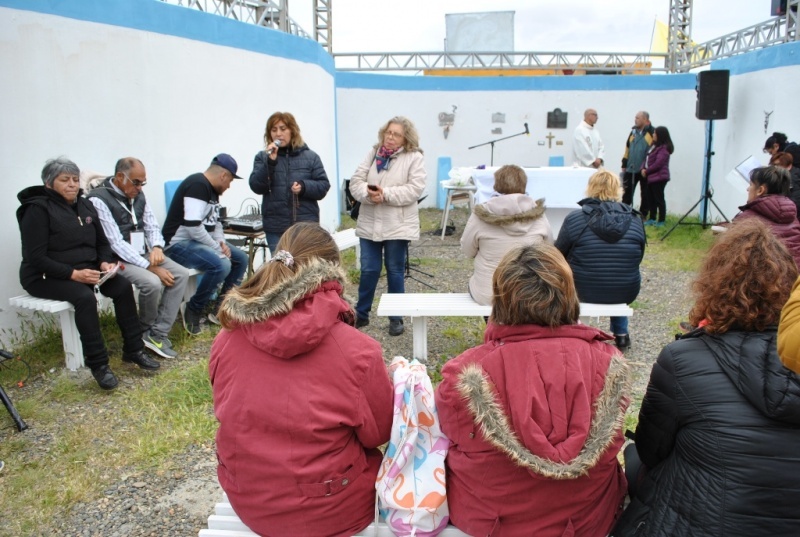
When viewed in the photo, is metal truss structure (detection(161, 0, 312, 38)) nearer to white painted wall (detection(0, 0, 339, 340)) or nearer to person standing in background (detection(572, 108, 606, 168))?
white painted wall (detection(0, 0, 339, 340))

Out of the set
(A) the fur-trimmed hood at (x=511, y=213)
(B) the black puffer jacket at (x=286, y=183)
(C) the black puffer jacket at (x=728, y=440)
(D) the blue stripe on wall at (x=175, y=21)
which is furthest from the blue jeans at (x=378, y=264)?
(C) the black puffer jacket at (x=728, y=440)

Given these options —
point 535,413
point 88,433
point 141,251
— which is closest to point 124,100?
point 141,251

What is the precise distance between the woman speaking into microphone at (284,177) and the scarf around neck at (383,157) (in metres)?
0.49

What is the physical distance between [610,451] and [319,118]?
738 cm

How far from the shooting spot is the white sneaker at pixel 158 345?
4480mm

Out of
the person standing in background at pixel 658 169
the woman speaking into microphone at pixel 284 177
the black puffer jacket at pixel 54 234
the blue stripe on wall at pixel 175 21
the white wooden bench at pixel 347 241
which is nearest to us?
the black puffer jacket at pixel 54 234

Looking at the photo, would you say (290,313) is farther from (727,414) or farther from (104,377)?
(104,377)

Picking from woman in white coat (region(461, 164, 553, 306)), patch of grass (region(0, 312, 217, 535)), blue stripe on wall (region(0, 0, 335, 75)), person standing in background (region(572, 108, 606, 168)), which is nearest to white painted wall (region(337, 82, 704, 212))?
person standing in background (region(572, 108, 606, 168))

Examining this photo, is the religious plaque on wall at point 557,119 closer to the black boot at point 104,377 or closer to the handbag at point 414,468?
the black boot at point 104,377

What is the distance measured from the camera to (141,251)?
4.64m

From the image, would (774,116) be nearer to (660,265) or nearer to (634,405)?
(660,265)

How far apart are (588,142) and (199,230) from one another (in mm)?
7450

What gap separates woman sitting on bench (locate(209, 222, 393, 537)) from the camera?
1.86 meters

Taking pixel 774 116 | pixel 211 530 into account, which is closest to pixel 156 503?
pixel 211 530
